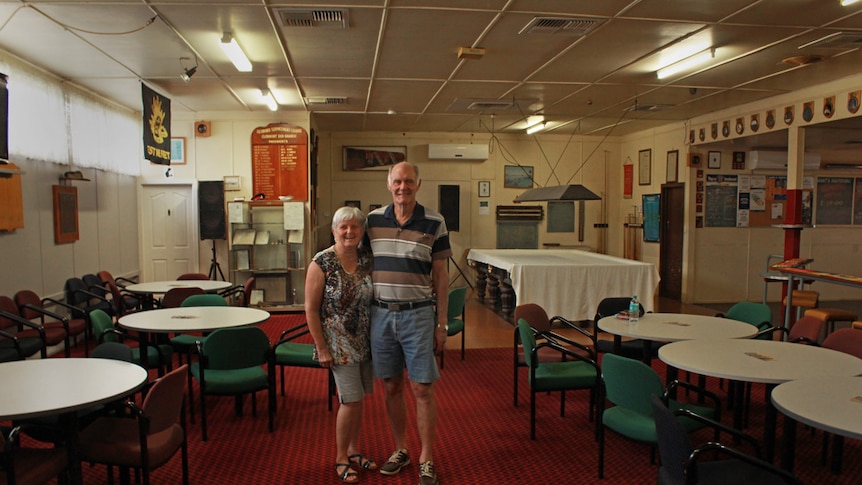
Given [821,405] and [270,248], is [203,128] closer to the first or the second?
[270,248]

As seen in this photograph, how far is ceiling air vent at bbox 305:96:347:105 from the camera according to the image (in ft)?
24.9

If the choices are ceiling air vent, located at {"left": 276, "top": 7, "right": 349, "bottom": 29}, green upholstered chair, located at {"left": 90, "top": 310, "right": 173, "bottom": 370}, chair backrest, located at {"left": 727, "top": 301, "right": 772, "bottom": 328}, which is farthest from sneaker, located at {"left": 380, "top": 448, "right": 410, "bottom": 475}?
ceiling air vent, located at {"left": 276, "top": 7, "right": 349, "bottom": 29}

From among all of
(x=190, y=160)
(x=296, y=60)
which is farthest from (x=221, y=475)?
(x=190, y=160)

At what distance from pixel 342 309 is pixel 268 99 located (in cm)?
530

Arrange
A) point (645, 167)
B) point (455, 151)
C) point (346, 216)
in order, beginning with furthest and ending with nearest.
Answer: point (455, 151)
point (645, 167)
point (346, 216)

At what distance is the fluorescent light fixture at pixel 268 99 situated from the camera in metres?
7.05

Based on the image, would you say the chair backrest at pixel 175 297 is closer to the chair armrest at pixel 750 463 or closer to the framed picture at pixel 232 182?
the framed picture at pixel 232 182

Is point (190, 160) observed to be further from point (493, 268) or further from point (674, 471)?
point (674, 471)

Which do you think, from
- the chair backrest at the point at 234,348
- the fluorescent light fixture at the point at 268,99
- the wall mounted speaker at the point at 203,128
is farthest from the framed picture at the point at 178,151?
the chair backrest at the point at 234,348

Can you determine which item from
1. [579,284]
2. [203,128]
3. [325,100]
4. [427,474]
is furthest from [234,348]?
[203,128]

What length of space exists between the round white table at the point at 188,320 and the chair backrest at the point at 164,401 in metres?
1.19

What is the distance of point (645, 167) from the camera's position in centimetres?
1032

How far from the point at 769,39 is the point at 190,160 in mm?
7689

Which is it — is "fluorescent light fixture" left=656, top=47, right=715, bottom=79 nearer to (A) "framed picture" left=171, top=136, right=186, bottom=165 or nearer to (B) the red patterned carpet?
(B) the red patterned carpet
